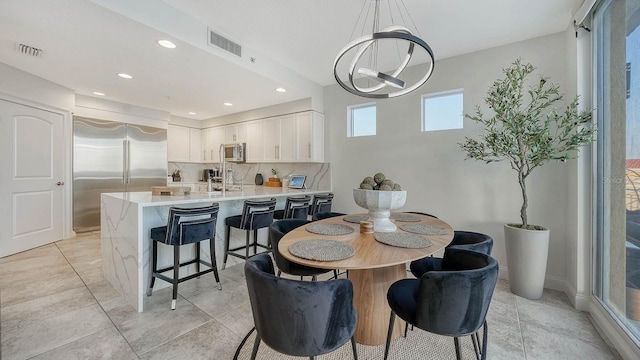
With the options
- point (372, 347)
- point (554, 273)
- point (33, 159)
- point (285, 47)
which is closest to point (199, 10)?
point (285, 47)

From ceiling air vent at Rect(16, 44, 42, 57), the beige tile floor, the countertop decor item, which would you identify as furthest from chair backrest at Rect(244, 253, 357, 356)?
the countertop decor item

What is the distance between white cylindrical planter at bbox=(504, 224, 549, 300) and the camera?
7.99ft

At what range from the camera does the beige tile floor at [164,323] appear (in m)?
1.74

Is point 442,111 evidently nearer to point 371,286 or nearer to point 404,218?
point 404,218

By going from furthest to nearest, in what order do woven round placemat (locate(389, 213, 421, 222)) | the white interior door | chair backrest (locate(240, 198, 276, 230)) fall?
the white interior door, chair backrest (locate(240, 198, 276, 230)), woven round placemat (locate(389, 213, 421, 222))

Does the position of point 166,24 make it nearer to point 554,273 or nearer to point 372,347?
point 372,347

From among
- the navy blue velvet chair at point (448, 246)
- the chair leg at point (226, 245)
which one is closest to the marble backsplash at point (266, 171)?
the chair leg at point (226, 245)

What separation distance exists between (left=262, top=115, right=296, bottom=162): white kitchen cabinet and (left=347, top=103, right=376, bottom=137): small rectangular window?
1009mm

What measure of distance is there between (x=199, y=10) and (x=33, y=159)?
143 inches

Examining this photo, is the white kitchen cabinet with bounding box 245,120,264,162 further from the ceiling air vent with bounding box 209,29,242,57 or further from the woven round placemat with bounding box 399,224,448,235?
the woven round placemat with bounding box 399,224,448,235

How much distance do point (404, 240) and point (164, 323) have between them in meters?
1.98

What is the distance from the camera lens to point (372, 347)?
5.80 ft

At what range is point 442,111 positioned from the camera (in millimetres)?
3391

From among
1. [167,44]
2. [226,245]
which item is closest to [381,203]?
[226,245]
